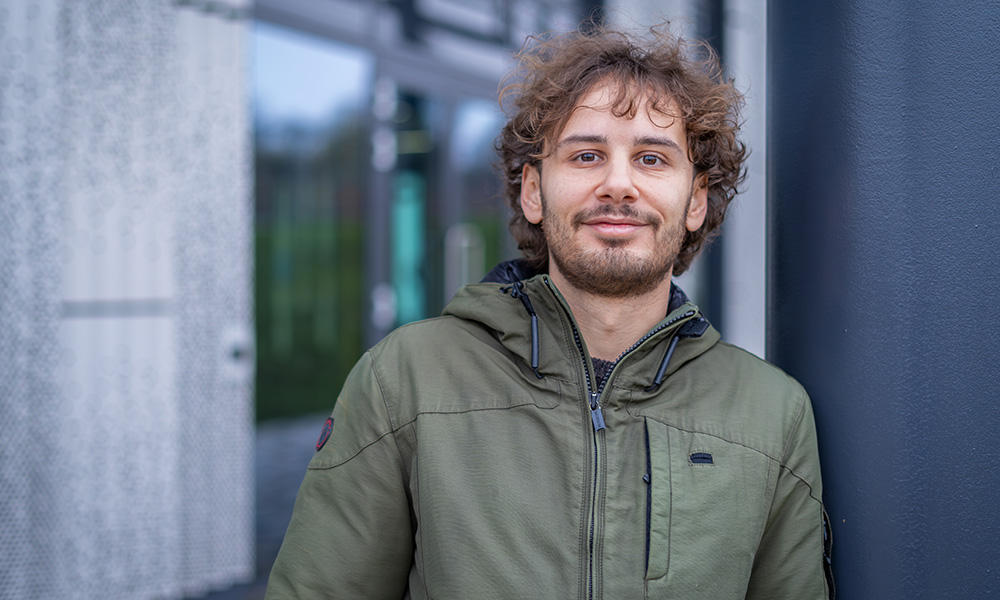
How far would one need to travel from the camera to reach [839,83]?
4.53 feet

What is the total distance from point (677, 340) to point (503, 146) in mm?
738

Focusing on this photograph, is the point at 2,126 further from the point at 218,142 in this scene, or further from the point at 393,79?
the point at 393,79

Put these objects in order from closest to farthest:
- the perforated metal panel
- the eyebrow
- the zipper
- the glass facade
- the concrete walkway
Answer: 1. the zipper
2. the eyebrow
3. the perforated metal panel
4. the concrete walkway
5. the glass facade

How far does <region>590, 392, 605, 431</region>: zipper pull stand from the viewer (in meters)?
1.32

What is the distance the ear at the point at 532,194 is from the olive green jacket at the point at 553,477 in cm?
28

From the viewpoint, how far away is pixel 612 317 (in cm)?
153

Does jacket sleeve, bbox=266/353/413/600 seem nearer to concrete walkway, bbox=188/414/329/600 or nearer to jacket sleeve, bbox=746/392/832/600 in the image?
jacket sleeve, bbox=746/392/832/600

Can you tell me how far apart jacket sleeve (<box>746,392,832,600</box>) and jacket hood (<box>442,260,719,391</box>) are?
0.25 m

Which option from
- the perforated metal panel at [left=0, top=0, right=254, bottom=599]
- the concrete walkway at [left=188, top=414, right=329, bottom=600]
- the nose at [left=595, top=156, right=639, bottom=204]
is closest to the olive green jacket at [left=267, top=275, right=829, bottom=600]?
the nose at [left=595, top=156, right=639, bottom=204]

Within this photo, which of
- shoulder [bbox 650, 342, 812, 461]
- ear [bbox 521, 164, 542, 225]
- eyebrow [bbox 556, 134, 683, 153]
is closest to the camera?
shoulder [bbox 650, 342, 812, 461]

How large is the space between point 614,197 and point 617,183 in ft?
0.09

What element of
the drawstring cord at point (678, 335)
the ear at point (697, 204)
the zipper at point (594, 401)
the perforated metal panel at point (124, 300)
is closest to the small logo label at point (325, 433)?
the zipper at point (594, 401)

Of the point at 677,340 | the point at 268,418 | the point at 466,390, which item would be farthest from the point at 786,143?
the point at 268,418

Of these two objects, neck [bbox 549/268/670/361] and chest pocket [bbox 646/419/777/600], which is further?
neck [bbox 549/268/670/361]
